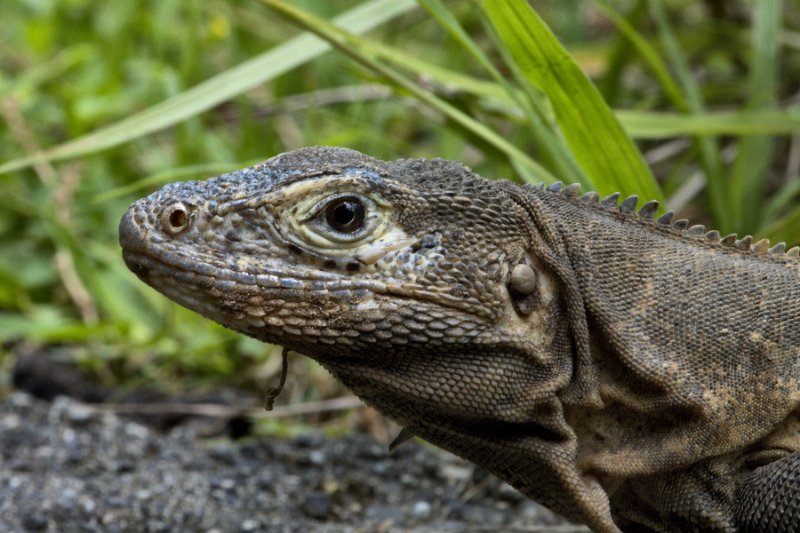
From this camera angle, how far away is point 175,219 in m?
3.04

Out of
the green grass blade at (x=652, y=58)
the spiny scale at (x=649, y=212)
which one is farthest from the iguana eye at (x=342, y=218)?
the green grass blade at (x=652, y=58)

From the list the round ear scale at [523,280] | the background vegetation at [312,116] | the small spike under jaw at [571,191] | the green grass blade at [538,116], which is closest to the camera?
the round ear scale at [523,280]

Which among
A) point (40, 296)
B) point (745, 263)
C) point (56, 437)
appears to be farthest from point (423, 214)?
point (40, 296)

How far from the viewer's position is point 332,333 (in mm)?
3018

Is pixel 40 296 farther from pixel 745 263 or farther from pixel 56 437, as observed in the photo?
pixel 745 263

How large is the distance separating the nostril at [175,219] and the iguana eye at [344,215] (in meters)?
0.40

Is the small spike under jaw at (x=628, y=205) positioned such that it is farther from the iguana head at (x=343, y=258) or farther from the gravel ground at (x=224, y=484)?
the gravel ground at (x=224, y=484)

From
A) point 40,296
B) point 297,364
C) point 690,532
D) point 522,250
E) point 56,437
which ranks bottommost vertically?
point 690,532

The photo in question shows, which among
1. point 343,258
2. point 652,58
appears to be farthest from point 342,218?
point 652,58

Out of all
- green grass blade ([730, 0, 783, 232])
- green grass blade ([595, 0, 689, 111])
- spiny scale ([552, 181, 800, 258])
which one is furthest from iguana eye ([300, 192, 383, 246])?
green grass blade ([730, 0, 783, 232])

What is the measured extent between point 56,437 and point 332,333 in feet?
9.34

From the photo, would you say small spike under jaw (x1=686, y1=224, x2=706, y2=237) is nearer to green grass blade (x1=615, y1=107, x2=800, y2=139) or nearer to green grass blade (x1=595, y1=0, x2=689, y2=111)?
green grass blade (x1=615, y1=107, x2=800, y2=139)

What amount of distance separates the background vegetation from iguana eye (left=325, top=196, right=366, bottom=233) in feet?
3.96

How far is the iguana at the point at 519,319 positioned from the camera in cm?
304
